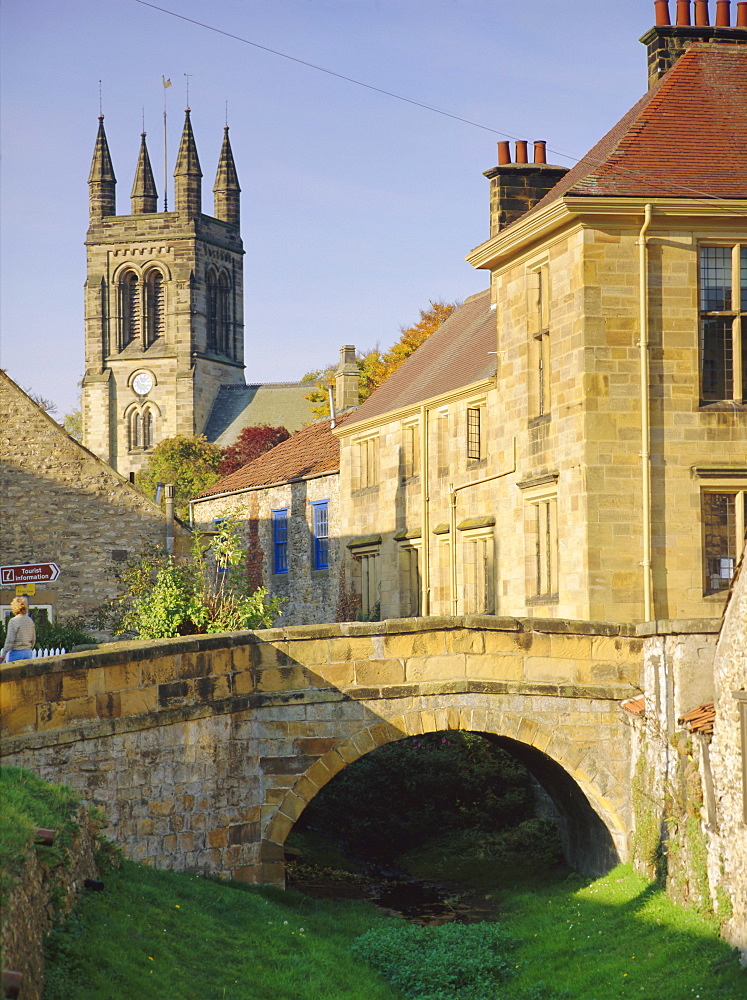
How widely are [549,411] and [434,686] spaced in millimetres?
5199

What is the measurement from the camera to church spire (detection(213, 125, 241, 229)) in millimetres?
105812

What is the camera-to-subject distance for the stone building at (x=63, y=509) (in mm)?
29359

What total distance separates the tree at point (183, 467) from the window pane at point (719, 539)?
5194 cm

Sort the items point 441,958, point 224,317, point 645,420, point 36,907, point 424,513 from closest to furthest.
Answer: point 36,907
point 441,958
point 645,420
point 424,513
point 224,317

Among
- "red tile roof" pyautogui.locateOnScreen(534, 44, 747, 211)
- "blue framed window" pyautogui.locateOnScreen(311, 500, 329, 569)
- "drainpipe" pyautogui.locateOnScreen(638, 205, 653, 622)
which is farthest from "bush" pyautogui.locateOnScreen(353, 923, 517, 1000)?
"blue framed window" pyautogui.locateOnScreen(311, 500, 329, 569)

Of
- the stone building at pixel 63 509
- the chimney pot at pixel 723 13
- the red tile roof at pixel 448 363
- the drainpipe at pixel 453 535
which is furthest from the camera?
the stone building at pixel 63 509

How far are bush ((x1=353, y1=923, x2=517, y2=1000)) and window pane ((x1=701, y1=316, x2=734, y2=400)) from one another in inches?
308

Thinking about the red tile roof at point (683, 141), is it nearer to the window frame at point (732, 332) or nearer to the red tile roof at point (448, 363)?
the window frame at point (732, 332)

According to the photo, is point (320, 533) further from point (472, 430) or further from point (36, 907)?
point (36, 907)

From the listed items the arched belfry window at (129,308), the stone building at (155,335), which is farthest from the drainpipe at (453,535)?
the arched belfry window at (129,308)

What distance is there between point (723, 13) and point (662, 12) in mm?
916

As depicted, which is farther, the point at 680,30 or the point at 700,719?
the point at 680,30

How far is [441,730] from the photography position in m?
17.7

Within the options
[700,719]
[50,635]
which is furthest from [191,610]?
[700,719]
